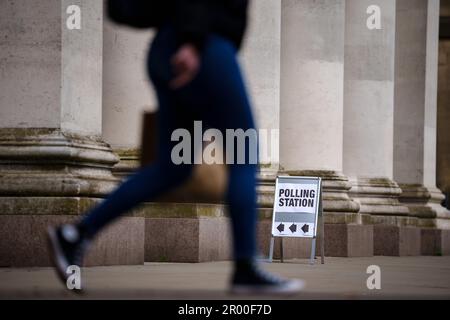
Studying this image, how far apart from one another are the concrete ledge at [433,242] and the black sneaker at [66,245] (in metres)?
19.0

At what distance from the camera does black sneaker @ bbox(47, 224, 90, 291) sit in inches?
220

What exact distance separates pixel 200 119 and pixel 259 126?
1055 cm

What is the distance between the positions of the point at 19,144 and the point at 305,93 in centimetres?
809

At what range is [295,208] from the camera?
15.1 meters

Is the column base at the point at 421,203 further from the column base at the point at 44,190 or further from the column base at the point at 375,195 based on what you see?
the column base at the point at 44,190

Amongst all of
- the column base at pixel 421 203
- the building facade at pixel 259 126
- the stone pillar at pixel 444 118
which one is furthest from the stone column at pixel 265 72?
the stone pillar at pixel 444 118

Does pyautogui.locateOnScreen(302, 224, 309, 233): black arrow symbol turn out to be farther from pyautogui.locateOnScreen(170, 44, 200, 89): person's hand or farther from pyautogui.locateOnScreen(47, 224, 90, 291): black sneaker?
pyautogui.locateOnScreen(170, 44, 200, 89): person's hand

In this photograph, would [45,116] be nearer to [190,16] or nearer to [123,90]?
[123,90]

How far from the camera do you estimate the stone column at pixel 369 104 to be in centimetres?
2128

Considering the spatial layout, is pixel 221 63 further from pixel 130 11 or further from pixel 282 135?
pixel 282 135

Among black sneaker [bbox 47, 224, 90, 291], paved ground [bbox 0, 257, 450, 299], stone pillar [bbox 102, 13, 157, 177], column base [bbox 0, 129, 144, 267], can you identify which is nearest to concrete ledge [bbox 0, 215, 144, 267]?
column base [bbox 0, 129, 144, 267]

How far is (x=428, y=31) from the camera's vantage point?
25.0 meters

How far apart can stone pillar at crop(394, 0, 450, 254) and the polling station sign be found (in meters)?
9.78
